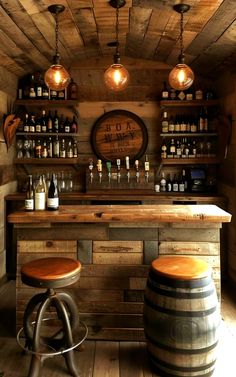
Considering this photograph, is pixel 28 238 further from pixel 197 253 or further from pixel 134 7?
pixel 134 7

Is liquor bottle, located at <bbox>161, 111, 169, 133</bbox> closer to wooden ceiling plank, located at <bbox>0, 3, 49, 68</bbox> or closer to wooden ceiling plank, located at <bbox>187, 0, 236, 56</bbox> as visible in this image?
wooden ceiling plank, located at <bbox>187, 0, 236, 56</bbox>

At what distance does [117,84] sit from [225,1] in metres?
0.98

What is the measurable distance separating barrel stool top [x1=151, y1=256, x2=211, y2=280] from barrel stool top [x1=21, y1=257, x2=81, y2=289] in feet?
1.73

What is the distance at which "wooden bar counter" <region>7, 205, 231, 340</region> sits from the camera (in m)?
2.67

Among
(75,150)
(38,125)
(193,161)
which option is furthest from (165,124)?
(38,125)

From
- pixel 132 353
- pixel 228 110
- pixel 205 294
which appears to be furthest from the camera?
pixel 228 110

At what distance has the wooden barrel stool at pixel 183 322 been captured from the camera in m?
2.13

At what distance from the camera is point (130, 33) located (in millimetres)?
3609

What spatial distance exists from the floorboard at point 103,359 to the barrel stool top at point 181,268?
674 mm

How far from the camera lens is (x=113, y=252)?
271 centimetres

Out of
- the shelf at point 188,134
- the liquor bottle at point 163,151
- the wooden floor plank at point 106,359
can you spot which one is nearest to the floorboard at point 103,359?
the wooden floor plank at point 106,359

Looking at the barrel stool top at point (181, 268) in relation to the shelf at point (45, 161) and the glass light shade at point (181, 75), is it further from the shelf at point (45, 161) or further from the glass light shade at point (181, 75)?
the shelf at point (45, 161)

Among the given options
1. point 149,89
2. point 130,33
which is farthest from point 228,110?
point 130,33

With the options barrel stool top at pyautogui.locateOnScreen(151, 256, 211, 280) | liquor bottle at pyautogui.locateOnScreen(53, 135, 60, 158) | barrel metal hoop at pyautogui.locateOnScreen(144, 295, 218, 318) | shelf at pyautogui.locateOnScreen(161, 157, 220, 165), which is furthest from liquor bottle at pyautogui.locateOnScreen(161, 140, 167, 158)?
barrel metal hoop at pyautogui.locateOnScreen(144, 295, 218, 318)
